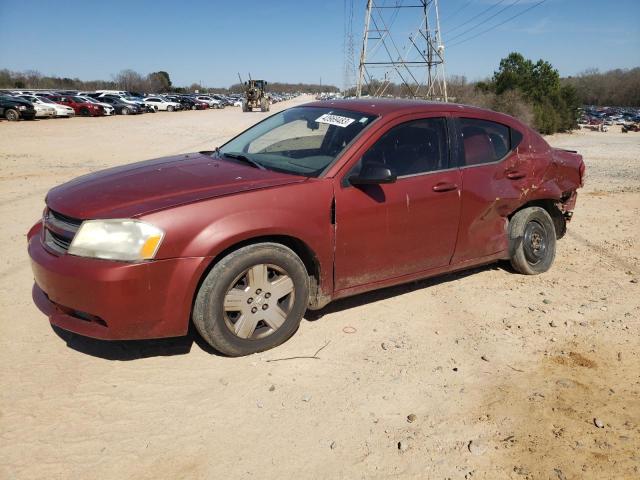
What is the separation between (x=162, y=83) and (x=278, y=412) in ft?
A: 438

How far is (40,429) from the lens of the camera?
8.65 feet

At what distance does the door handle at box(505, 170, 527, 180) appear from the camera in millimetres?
4625

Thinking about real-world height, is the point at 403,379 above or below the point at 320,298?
below

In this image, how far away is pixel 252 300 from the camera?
3344mm

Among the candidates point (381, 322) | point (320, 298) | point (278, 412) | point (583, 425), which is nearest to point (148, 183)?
point (320, 298)

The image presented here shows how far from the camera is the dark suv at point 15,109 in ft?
95.1

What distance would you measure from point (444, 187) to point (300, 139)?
4.31 feet

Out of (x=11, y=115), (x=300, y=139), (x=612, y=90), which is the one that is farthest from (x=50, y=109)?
(x=612, y=90)

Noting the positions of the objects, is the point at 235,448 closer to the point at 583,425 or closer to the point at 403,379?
the point at 403,379

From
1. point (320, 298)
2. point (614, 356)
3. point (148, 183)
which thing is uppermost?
point (148, 183)

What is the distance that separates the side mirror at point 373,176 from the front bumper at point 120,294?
1216 mm

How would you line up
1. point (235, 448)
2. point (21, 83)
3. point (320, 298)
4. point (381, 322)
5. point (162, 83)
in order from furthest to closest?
point (162, 83)
point (21, 83)
point (381, 322)
point (320, 298)
point (235, 448)

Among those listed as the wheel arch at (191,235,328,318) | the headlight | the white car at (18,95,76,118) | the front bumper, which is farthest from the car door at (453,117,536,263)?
the white car at (18,95,76,118)

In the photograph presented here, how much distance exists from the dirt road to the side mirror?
3.73 ft
